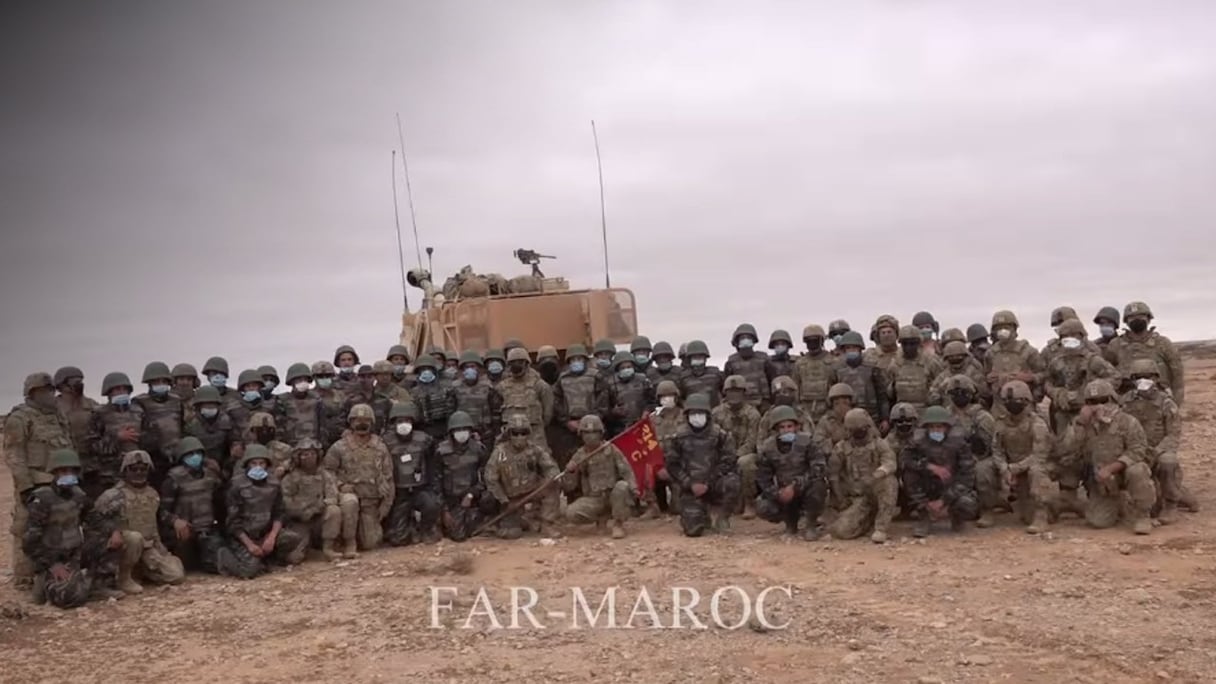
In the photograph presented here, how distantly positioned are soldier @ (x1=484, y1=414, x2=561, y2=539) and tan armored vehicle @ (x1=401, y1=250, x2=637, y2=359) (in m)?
3.55

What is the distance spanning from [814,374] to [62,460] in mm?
7739

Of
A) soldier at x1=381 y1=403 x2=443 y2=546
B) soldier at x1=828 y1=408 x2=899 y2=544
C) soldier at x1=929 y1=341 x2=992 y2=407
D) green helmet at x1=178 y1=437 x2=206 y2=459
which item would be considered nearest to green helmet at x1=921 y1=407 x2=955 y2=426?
soldier at x1=828 y1=408 x2=899 y2=544

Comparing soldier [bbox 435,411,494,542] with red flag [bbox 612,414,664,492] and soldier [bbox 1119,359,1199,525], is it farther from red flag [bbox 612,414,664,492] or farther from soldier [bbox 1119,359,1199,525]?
soldier [bbox 1119,359,1199,525]

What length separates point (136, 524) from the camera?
380 inches

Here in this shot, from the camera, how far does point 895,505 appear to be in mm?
10000

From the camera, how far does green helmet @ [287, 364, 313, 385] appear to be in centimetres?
1202

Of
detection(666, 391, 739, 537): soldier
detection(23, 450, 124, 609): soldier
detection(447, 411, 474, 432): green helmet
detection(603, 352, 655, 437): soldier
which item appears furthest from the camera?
detection(603, 352, 655, 437): soldier

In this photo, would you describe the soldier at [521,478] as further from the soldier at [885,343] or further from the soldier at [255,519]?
the soldier at [885,343]

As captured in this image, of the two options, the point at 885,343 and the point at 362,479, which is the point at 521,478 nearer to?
the point at 362,479

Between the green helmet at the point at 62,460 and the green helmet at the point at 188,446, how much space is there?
119 cm

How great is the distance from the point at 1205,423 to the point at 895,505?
9589 mm

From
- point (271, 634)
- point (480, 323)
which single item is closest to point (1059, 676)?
point (271, 634)

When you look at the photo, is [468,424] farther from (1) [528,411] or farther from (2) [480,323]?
(2) [480,323]

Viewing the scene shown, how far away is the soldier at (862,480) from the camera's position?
32.7 feet
